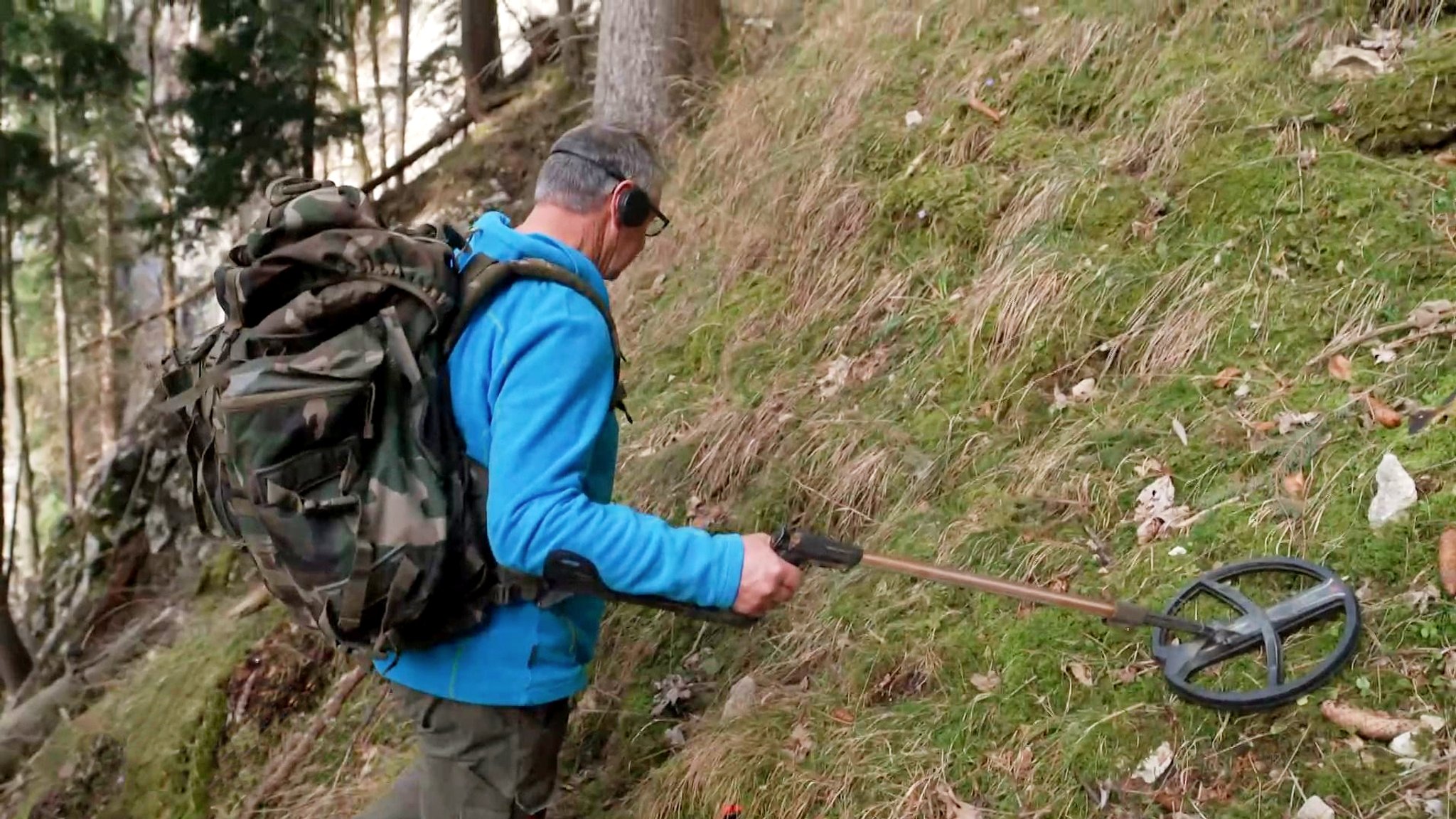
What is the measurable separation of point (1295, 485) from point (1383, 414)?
0.35 m

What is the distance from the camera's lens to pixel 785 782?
312 cm

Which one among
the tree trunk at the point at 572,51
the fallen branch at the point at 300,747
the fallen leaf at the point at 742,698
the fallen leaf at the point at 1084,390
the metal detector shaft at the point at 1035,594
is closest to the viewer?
the metal detector shaft at the point at 1035,594

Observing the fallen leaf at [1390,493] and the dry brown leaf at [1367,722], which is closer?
the dry brown leaf at [1367,722]

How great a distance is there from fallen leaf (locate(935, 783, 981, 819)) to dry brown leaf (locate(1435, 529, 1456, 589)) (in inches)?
52.6

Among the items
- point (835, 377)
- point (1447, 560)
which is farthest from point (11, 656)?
point (1447, 560)

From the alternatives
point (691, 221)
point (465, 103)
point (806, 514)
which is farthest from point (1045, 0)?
point (465, 103)

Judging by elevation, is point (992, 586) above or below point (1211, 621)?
above

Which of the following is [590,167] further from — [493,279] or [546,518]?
[546,518]

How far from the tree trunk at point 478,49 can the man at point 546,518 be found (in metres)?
8.37

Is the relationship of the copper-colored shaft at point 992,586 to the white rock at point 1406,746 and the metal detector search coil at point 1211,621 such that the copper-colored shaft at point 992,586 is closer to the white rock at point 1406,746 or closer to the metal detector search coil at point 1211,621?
the metal detector search coil at point 1211,621

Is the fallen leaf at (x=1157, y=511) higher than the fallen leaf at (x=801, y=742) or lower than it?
higher

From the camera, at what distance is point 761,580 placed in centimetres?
249

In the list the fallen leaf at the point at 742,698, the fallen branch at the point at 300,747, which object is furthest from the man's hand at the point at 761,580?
the fallen branch at the point at 300,747

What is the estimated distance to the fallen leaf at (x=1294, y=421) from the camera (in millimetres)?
3193
